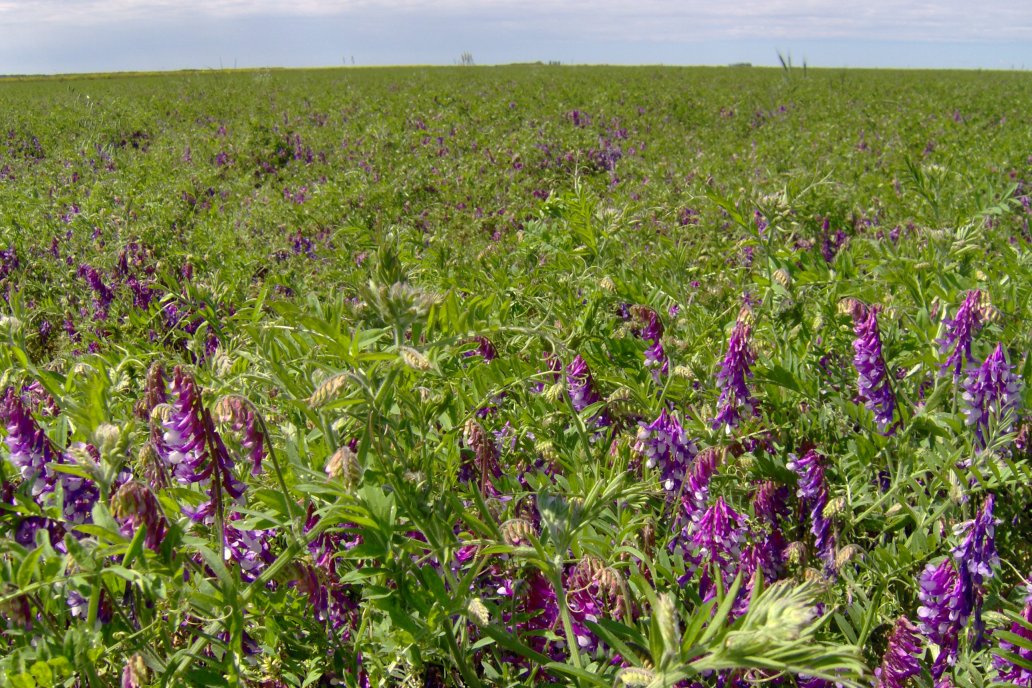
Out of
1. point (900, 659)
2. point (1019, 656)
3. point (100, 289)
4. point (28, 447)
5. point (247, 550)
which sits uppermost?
point (28, 447)

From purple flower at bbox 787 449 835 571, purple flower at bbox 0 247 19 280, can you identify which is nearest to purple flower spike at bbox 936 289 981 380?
purple flower at bbox 787 449 835 571

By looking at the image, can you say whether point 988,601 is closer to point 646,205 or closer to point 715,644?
point 715,644

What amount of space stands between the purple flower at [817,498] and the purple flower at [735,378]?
8.2 inches

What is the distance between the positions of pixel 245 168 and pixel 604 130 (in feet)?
19.0

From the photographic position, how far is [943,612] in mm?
1735

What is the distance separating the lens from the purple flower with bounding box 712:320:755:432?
206cm

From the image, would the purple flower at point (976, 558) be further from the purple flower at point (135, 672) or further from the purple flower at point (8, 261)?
the purple flower at point (8, 261)

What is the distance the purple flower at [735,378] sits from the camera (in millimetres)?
2061

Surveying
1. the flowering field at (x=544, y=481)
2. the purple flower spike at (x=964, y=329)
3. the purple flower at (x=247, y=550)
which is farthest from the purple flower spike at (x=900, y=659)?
the purple flower at (x=247, y=550)

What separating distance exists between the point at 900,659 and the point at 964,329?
859 millimetres

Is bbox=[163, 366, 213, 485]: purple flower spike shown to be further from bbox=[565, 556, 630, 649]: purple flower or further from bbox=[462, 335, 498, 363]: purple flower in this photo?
bbox=[462, 335, 498, 363]: purple flower

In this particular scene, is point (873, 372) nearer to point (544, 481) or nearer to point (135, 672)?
point (544, 481)

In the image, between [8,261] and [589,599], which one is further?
[8,261]

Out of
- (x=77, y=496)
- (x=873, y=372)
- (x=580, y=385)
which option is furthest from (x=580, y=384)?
(x=77, y=496)
